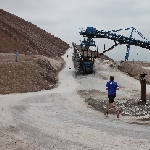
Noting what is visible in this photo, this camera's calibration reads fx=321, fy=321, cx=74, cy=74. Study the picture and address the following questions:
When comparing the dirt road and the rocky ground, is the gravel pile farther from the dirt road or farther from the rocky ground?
the rocky ground

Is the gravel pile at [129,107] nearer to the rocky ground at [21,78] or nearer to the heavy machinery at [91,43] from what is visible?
Result: the rocky ground at [21,78]

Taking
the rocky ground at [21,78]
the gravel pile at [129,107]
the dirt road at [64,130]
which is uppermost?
the rocky ground at [21,78]

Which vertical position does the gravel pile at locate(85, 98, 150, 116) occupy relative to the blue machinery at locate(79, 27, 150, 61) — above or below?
below

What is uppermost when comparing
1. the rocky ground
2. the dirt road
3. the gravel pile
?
the rocky ground

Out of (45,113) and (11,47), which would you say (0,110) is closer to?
(45,113)

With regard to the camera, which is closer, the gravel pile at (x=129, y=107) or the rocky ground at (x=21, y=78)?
the gravel pile at (x=129, y=107)

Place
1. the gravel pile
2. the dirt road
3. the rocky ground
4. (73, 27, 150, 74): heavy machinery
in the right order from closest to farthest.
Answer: the dirt road
the gravel pile
the rocky ground
(73, 27, 150, 74): heavy machinery

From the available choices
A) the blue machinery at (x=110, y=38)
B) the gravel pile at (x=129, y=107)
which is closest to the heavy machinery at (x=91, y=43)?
the blue machinery at (x=110, y=38)

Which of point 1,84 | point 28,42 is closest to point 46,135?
point 1,84

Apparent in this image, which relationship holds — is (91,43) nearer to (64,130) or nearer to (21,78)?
(21,78)

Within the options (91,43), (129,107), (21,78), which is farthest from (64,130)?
(91,43)

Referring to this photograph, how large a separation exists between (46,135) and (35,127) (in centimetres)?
136

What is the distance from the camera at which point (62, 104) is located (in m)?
18.1

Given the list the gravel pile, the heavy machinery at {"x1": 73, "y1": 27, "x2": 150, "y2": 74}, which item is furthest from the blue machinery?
the gravel pile
